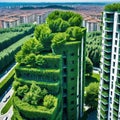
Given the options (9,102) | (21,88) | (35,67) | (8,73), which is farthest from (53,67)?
(8,73)

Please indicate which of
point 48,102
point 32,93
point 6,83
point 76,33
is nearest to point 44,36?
point 76,33

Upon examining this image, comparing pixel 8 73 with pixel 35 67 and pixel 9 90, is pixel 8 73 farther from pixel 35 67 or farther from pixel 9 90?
pixel 35 67

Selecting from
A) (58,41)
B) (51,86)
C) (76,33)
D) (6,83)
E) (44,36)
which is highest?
(76,33)

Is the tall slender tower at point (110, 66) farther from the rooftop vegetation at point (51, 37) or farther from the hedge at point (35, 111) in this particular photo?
the hedge at point (35, 111)

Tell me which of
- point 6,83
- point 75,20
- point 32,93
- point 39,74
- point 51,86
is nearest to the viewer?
point 32,93

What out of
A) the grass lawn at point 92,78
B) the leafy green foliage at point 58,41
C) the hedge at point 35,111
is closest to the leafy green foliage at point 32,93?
the hedge at point 35,111

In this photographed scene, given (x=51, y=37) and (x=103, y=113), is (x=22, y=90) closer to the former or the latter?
(x=51, y=37)

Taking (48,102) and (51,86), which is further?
(51,86)
